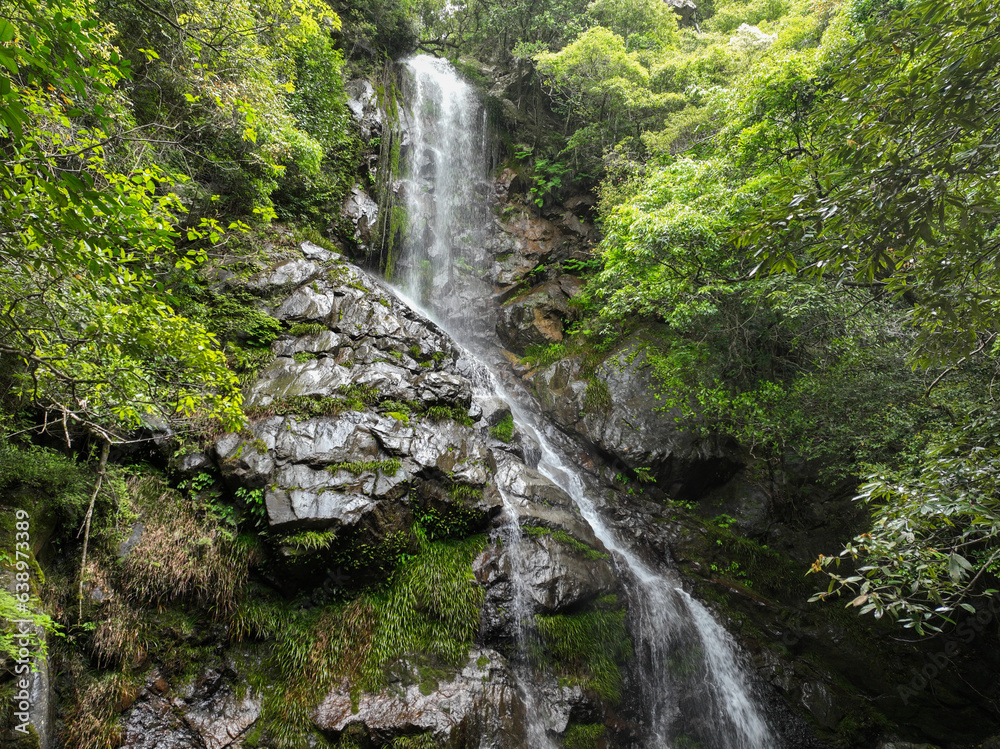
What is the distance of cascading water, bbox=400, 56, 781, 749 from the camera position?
6395mm

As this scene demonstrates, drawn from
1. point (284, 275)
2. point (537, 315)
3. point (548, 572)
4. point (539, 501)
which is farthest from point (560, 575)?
point (537, 315)

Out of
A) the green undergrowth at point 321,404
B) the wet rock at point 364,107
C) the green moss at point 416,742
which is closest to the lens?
the green moss at point 416,742

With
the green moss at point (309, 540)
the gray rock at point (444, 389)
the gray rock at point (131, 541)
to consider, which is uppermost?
the gray rock at point (444, 389)

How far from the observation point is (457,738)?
16.3 ft

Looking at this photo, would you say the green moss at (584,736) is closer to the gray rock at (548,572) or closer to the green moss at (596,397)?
the gray rock at (548,572)

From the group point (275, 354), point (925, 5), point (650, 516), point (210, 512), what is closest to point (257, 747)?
point (210, 512)

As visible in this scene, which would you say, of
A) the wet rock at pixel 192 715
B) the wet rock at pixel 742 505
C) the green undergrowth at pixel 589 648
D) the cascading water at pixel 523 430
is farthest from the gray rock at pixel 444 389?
the wet rock at pixel 742 505

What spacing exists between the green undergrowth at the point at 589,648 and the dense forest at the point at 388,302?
0.57 feet

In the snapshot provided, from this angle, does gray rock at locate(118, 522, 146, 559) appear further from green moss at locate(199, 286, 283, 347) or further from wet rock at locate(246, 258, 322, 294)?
wet rock at locate(246, 258, 322, 294)

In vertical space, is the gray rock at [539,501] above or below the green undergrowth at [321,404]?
below

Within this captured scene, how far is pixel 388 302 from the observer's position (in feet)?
29.1

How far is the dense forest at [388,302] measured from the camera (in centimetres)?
310

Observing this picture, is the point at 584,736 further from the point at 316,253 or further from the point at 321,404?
the point at 316,253

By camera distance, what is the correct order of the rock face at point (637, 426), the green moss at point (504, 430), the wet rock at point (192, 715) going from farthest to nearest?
1. the rock face at point (637, 426)
2. the green moss at point (504, 430)
3. the wet rock at point (192, 715)
